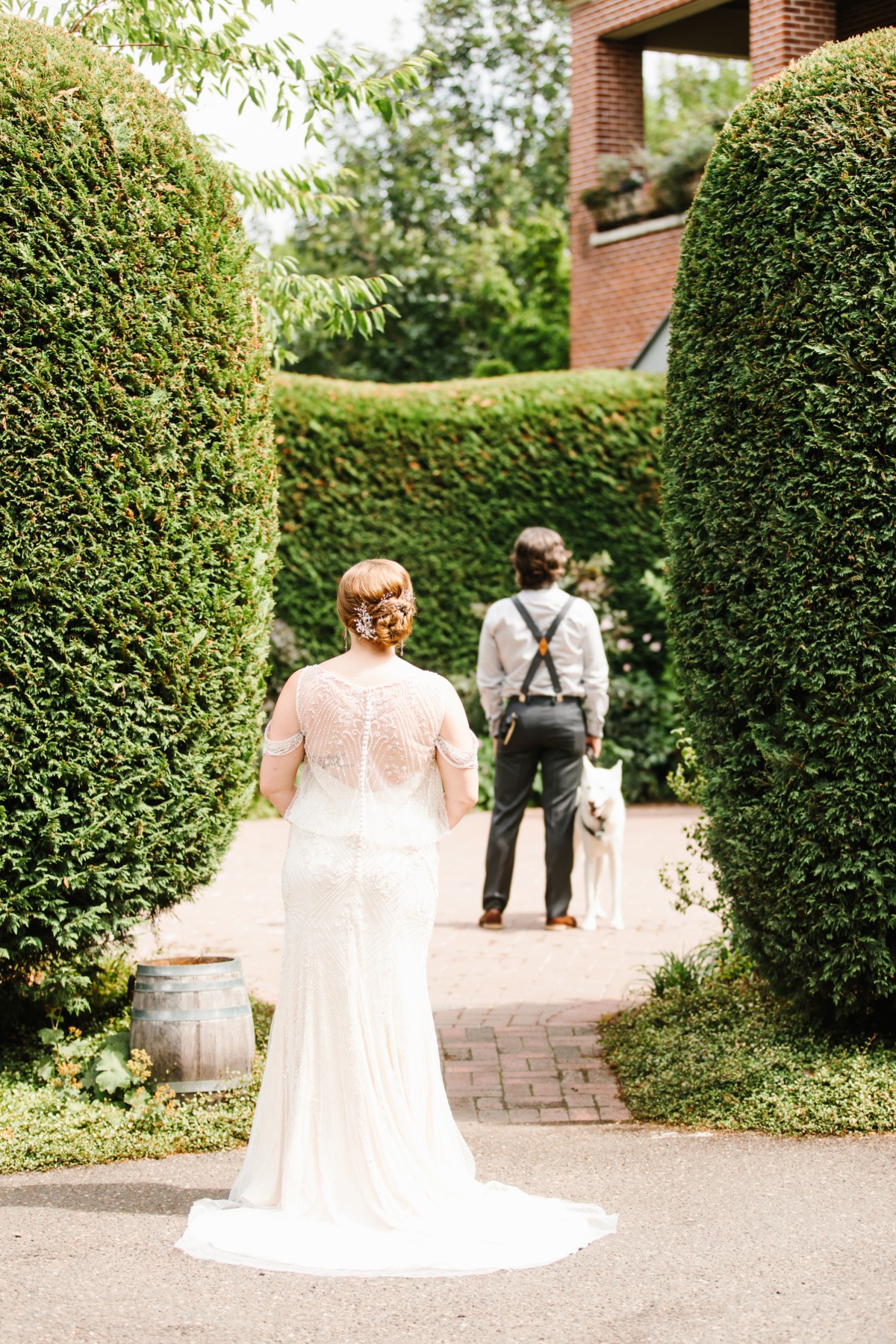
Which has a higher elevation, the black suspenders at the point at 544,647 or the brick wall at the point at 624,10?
the brick wall at the point at 624,10

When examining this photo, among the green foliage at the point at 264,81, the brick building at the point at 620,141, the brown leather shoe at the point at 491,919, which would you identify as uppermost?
the brick building at the point at 620,141

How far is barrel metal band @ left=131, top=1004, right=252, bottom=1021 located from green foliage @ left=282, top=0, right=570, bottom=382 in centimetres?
2120

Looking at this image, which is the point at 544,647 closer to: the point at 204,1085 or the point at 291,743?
the point at 204,1085

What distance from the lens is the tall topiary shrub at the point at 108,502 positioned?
5082mm

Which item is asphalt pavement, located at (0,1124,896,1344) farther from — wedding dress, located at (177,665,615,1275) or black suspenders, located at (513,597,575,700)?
black suspenders, located at (513,597,575,700)

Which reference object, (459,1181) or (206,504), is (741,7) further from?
(459,1181)

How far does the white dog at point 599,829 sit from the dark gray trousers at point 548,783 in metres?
0.11

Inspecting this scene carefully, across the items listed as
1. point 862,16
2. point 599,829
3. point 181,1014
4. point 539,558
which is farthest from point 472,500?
point 181,1014

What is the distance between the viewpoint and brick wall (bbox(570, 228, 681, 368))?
57.1 ft

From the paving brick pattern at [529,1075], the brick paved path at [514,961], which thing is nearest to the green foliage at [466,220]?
the brick paved path at [514,961]

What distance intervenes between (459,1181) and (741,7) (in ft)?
55.1

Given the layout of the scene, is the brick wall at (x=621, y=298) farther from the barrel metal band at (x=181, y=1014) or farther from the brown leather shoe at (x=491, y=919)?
the barrel metal band at (x=181, y=1014)

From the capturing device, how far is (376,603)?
4.21 metres


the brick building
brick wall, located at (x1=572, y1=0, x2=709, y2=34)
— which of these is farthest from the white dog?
brick wall, located at (x1=572, y1=0, x2=709, y2=34)
